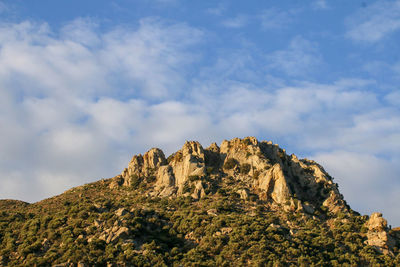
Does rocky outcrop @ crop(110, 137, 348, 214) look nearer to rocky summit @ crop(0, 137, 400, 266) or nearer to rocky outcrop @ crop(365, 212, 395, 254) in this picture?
rocky summit @ crop(0, 137, 400, 266)

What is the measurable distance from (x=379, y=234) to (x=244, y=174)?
33.1 metres

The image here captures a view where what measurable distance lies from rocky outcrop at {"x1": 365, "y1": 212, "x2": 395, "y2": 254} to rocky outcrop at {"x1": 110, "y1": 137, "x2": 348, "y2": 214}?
8.54 metres

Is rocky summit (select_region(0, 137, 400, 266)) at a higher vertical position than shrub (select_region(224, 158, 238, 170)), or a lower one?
lower

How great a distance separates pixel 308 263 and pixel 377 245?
16.6m

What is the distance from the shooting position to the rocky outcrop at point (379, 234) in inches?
2908

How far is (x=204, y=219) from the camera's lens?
79062mm

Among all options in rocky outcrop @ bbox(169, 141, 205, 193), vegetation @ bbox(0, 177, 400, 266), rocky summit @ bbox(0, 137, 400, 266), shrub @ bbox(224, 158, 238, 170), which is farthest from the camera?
shrub @ bbox(224, 158, 238, 170)

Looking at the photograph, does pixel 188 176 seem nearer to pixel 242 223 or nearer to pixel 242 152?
pixel 242 152

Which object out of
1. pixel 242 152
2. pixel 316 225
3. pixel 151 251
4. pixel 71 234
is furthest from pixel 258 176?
→ pixel 71 234

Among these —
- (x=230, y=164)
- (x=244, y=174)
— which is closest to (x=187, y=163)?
(x=230, y=164)

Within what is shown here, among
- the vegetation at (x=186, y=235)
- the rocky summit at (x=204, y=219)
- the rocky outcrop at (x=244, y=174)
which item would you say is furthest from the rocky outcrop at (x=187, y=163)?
the vegetation at (x=186, y=235)

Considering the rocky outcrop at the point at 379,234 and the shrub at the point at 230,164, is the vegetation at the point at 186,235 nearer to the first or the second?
the rocky outcrop at the point at 379,234

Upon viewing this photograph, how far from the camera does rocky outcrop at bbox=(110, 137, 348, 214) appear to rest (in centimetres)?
9012

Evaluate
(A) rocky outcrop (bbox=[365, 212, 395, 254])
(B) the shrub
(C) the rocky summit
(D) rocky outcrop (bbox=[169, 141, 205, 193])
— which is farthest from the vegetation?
(B) the shrub
